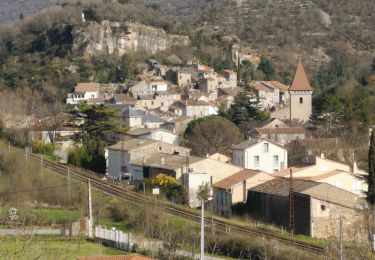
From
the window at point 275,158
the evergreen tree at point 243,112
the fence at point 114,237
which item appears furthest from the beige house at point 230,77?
the fence at point 114,237

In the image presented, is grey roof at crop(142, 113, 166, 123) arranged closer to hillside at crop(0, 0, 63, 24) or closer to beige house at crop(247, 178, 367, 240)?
beige house at crop(247, 178, 367, 240)

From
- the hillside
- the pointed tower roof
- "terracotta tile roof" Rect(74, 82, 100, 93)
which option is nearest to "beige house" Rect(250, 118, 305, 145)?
the pointed tower roof

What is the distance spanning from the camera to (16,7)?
16525 cm

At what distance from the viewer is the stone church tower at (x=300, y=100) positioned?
67.9 m

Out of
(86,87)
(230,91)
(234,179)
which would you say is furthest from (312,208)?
(230,91)

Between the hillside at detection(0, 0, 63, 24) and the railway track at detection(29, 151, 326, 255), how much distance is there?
109 metres

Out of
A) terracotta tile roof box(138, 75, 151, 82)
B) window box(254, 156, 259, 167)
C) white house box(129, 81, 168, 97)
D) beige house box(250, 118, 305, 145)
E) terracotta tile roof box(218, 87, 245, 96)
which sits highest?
window box(254, 156, 259, 167)

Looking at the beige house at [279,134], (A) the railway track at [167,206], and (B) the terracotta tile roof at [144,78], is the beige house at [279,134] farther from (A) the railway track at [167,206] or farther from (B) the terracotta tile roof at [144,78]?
(B) the terracotta tile roof at [144,78]

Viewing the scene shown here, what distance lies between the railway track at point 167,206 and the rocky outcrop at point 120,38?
45.8 metres

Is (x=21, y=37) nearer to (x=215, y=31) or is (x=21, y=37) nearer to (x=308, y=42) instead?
(x=215, y=31)

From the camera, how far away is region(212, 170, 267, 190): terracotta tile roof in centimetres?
3916

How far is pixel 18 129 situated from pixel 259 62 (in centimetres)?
4736

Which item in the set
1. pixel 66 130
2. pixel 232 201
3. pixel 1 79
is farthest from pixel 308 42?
pixel 232 201

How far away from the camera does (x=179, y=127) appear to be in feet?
212
